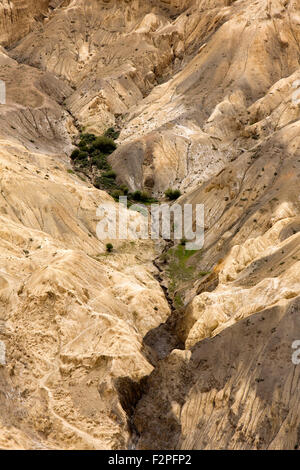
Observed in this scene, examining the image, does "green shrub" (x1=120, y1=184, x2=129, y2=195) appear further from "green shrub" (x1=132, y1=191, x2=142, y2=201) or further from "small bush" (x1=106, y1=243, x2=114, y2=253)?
"small bush" (x1=106, y1=243, x2=114, y2=253)

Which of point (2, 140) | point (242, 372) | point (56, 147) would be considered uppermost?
point (242, 372)

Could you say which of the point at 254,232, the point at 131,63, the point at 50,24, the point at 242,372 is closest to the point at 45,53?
the point at 50,24

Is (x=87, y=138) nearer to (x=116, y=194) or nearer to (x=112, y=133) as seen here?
(x=112, y=133)

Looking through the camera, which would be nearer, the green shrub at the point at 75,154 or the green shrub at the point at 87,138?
the green shrub at the point at 75,154

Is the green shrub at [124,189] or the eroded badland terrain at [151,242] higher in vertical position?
the eroded badland terrain at [151,242]

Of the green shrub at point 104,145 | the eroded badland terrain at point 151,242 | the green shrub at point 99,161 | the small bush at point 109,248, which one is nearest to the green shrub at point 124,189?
the eroded badland terrain at point 151,242

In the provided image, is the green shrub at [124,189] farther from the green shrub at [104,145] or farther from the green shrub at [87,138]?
the green shrub at [87,138]

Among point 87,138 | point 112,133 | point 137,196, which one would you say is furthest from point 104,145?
point 137,196

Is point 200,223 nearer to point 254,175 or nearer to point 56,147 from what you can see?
point 254,175
